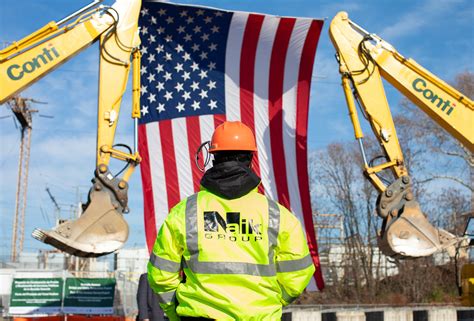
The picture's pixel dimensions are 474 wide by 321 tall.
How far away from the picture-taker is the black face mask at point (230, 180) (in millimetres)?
3207

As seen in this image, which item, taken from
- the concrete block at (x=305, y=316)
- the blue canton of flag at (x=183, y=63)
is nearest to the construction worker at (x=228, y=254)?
the blue canton of flag at (x=183, y=63)

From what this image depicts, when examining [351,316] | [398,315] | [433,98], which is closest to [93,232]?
[433,98]

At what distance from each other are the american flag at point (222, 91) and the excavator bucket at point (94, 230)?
142 inches

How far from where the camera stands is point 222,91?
12.6m

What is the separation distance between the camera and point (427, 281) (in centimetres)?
3394

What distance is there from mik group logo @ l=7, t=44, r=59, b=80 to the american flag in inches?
128

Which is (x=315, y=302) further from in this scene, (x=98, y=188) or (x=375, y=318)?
(x=98, y=188)

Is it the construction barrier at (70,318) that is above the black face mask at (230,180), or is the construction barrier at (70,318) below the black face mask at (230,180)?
below

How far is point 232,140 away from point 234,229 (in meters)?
0.50

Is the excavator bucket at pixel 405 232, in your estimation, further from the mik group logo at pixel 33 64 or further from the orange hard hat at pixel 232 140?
the orange hard hat at pixel 232 140

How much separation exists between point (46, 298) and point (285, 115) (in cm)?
612

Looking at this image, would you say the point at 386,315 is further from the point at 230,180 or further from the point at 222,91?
the point at 230,180

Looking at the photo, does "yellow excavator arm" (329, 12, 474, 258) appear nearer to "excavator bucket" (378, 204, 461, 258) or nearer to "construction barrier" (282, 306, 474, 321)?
"excavator bucket" (378, 204, 461, 258)

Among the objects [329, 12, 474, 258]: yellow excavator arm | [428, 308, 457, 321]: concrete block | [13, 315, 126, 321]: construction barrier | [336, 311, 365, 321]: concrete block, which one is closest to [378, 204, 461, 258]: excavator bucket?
[329, 12, 474, 258]: yellow excavator arm
